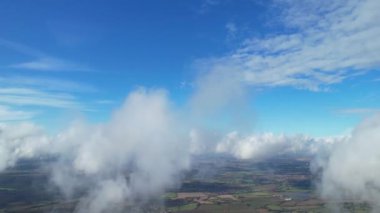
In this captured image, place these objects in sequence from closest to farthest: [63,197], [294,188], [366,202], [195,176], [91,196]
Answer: [366,202] < [91,196] < [63,197] < [294,188] < [195,176]

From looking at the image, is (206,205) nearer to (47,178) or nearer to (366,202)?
(366,202)

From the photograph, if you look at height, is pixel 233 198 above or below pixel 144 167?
below

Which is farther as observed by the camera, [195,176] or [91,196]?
[195,176]

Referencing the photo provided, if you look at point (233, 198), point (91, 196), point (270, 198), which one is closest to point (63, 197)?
point (91, 196)

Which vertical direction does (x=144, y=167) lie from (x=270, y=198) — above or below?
above

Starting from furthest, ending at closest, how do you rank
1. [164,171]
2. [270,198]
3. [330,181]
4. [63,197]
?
[164,171] < [270,198] < [63,197] < [330,181]

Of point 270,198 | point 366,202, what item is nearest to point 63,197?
point 270,198

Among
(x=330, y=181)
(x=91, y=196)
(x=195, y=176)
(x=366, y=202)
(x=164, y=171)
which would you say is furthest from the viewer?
(x=195, y=176)

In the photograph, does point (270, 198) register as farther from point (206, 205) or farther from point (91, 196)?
point (91, 196)

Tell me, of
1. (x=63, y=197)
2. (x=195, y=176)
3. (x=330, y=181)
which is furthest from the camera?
(x=195, y=176)
